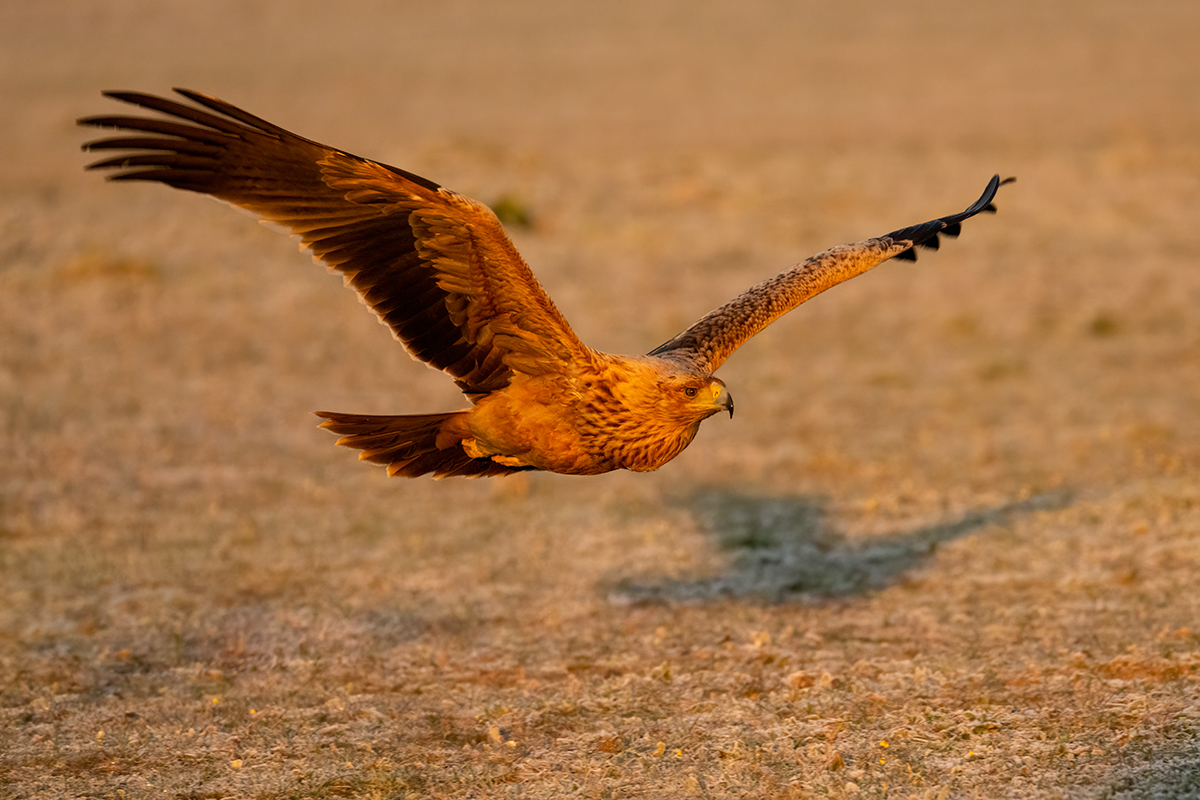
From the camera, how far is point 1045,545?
9938 mm

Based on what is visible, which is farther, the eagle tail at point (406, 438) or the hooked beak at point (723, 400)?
the eagle tail at point (406, 438)

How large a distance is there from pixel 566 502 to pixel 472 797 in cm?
486

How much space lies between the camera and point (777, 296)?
24.6 feet

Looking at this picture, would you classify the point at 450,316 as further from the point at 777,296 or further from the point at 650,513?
the point at 650,513

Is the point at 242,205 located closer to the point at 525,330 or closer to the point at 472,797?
the point at 525,330

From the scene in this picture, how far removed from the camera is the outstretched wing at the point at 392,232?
6.03 metres

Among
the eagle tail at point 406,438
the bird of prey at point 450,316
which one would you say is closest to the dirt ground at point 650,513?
the eagle tail at point 406,438

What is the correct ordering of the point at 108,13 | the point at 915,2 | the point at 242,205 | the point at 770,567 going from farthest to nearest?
the point at 915,2, the point at 108,13, the point at 770,567, the point at 242,205

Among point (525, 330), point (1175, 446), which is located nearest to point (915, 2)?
point (1175, 446)

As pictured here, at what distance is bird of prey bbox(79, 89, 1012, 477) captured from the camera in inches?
241

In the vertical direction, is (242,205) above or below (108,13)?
below

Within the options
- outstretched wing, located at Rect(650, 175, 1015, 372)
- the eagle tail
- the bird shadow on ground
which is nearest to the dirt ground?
the bird shadow on ground

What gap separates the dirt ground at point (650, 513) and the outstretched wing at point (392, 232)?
7.19 ft

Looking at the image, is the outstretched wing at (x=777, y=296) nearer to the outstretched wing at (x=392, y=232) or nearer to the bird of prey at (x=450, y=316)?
the bird of prey at (x=450, y=316)
